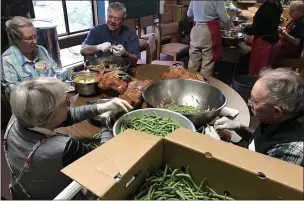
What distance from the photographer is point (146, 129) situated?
1241 millimetres

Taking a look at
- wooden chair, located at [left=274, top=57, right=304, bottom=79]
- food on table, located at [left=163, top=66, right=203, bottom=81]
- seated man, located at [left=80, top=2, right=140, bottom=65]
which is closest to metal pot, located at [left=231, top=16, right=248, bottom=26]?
wooden chair, located at [left=274, top=57, right=304, bottom=79]

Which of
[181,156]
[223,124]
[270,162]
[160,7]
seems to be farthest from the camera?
[160,7]

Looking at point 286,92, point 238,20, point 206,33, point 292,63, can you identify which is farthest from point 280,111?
point 238,20

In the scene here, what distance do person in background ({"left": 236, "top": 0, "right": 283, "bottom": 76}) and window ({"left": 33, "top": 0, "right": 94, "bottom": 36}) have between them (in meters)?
3.11

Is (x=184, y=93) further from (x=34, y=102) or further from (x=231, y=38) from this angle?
(x=231, y=38)

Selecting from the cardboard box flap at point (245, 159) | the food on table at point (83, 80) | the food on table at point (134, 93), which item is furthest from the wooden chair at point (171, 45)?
the cardboard box flap at point (245, 159)

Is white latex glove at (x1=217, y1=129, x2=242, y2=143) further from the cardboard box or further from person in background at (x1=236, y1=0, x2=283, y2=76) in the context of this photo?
person in background at (x1=236, y1=0, x2=283, y2=76)

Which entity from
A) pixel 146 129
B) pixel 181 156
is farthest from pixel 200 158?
pixel 146 129

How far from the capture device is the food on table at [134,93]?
4.83 feet

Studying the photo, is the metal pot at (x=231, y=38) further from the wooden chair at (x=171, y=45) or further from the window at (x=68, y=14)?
the window at (x=68, y=14)

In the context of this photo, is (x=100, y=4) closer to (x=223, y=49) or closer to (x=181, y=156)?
(x=223, y=49)

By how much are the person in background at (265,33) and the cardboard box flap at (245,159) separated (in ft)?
8.80

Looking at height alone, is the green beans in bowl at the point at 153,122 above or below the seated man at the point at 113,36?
below

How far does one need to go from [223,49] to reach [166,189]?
3.26 metres
